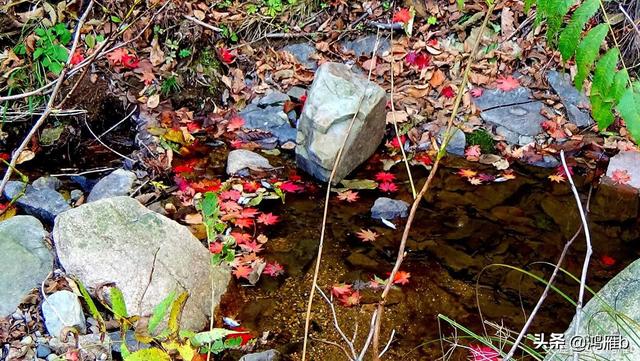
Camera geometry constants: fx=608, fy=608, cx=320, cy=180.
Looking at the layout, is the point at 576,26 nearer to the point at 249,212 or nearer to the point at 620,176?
the point at 249,212

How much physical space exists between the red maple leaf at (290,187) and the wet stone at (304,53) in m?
1.84

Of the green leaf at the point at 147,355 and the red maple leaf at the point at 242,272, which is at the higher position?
the green leaf at the point at 147,355

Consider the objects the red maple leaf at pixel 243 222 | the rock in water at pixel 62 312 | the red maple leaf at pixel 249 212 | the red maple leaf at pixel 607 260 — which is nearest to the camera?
the rock in water at pixel 62 312

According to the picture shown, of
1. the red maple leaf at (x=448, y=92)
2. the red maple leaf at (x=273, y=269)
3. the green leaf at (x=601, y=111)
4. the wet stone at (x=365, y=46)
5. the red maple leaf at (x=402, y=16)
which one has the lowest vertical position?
the red maple leaf at (x=273, y=269)

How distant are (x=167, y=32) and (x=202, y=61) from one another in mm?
453

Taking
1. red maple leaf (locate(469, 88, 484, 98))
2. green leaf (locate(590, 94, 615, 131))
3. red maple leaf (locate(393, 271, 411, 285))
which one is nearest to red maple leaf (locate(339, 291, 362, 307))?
red maple leaf (locate(393, 271, 411, 285))

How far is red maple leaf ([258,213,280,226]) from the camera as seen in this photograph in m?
4.54

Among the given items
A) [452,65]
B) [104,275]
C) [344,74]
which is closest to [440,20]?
[452,65]

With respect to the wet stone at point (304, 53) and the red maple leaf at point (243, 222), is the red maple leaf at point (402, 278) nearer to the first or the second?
the red maple leaf at point (243, 222)

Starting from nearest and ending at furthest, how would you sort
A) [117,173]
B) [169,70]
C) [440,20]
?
1. [117,173]
2. [169,70]
3. [440,20]

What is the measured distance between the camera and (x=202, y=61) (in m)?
6.25

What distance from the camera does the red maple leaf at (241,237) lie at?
430 cm

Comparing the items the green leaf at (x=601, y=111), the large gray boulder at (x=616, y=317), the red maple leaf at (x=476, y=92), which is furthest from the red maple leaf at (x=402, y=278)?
the red maple leaf at (x=476, y=92)

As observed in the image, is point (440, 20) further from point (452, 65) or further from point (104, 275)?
point (104, 275)
